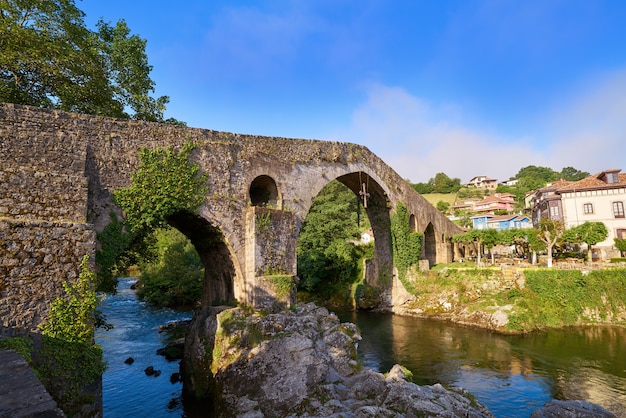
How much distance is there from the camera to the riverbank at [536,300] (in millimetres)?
20250

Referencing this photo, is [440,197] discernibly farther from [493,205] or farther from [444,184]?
[493,205]

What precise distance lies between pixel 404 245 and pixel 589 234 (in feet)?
43.2

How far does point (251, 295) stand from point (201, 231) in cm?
313

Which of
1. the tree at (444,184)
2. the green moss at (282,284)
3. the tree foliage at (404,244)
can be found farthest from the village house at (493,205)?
the green moss at (282,284)

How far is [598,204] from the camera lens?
104 ft

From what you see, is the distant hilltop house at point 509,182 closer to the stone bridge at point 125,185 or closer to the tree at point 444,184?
the tree at point 444,184

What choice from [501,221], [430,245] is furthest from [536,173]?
[430,245]

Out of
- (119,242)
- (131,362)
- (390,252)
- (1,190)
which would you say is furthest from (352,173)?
(1,190)

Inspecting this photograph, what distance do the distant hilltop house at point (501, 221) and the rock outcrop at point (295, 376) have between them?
153ft

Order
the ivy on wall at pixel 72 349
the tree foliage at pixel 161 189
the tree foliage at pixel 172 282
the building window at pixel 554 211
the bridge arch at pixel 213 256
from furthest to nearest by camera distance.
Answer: the building window at pixel 554 211
the tree foliage at pixel 172 282
the bridge arch at pixel 213 256
the tree foliage at pixel 161 189
the ivy on wall at pixel 72 349

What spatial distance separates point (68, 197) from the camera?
8.98m

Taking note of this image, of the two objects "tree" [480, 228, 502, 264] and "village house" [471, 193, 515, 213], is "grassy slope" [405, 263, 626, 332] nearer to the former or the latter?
"tree" [480, 228, 502, 264]

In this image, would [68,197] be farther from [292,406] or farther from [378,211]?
[378,211]

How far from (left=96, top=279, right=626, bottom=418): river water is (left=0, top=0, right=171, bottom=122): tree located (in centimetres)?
1055
